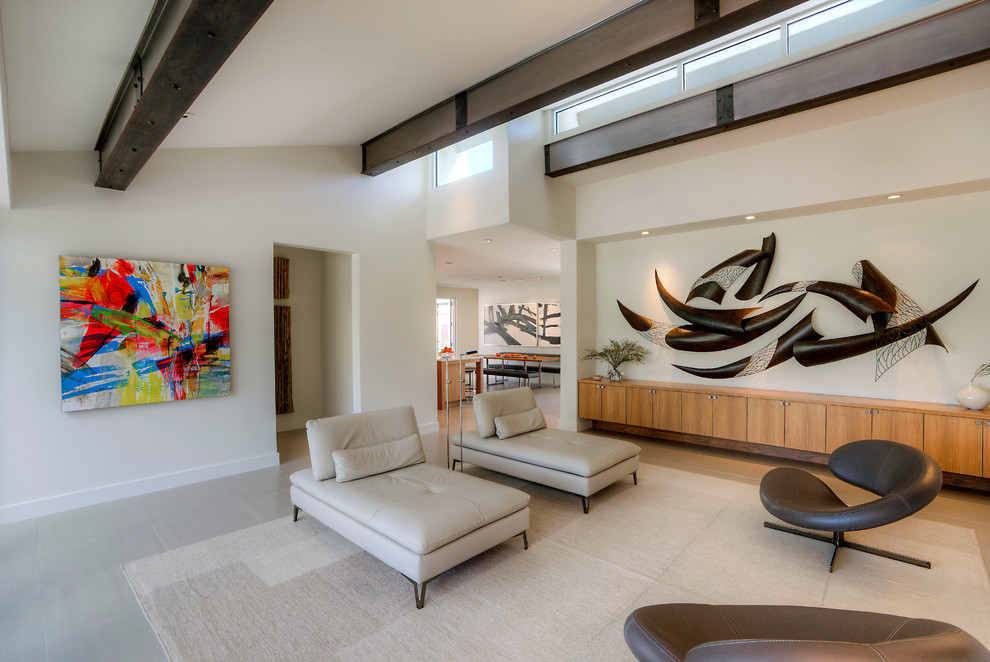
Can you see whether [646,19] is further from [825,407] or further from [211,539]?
[211,539]

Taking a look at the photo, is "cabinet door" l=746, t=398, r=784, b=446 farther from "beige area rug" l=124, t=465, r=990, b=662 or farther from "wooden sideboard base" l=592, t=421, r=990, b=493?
"beige area rug" l=124, t=465, r=990, b=662

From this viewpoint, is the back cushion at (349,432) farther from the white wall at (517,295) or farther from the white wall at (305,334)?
the white wall at (517,295)

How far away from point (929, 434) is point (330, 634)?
500 centimetres

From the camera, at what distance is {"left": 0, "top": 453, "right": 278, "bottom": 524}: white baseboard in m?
3.58

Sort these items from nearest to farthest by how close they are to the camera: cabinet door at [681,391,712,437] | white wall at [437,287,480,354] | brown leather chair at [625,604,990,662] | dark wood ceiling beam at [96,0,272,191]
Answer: brown leather chair at [625,604,990,662] < dark wood ceiling beam at [96,0,272,191] < cabinet door at [681,391,712,437] < white wall at [437,287,480,354]

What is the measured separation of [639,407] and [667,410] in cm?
34

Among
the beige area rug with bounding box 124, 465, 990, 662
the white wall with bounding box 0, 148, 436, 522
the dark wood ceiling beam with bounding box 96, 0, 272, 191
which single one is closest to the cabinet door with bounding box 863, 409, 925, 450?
the beige area rug with bounding box 124, 465, 990, 662

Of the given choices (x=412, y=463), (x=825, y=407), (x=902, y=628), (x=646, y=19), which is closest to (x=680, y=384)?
(x=825, y=407)

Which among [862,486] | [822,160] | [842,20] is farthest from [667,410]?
[842,20]

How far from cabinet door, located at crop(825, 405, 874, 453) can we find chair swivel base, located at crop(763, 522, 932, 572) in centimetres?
166

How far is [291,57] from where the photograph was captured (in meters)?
2.97

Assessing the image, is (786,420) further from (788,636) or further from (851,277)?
(788,636)

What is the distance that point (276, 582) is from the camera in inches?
107

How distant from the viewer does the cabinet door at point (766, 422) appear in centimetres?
491
